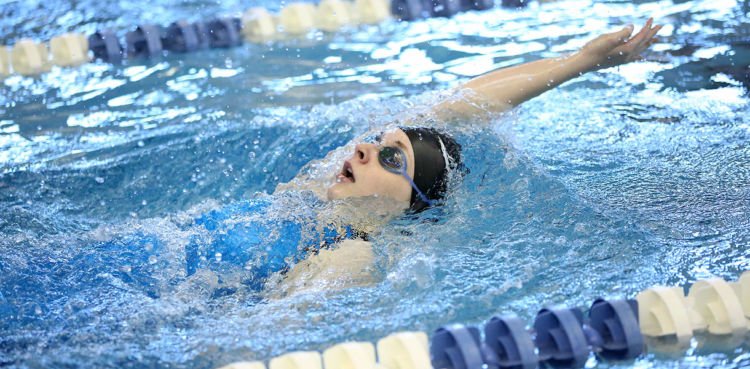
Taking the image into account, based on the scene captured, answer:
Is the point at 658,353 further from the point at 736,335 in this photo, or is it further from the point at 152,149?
the point at 152,149

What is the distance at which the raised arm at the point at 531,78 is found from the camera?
2889 mm

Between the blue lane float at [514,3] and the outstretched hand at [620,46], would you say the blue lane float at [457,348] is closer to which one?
the outstretched hand at [620,46]

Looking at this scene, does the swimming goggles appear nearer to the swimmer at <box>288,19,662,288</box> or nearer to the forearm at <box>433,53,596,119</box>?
the swimmer at <box>288,19,662,288</box>

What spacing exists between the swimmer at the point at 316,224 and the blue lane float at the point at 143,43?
2.05 m

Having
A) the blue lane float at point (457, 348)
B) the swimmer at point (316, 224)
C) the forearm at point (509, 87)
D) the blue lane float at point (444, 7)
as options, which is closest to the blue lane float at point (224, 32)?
the blue lane float at point (444, 7)

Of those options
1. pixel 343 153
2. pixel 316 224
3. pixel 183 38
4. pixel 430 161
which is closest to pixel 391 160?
pixel 430 161

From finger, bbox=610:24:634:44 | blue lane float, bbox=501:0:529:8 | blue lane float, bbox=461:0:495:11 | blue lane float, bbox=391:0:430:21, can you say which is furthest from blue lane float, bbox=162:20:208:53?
finger, bbox=610:24:634:44

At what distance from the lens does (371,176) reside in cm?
254

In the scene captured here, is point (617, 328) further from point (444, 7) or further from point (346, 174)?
point (444, 7)

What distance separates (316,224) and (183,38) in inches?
92.7

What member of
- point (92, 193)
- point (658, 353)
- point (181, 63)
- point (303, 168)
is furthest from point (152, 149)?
point (658, 353)

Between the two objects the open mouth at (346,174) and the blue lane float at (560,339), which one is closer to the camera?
the blue lane float at (560,339)

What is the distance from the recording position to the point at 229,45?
15.0 feet

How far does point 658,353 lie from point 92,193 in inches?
82.6
